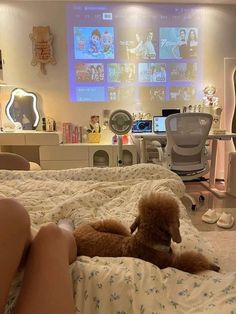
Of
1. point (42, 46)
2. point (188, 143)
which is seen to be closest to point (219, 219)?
point (188, 143)

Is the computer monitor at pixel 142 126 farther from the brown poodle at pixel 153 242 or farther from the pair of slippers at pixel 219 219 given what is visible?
the brown poodle at pixel 153 242

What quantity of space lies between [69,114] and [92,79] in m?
0.56

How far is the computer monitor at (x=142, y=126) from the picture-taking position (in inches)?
151

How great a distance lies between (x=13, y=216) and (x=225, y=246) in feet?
5.53

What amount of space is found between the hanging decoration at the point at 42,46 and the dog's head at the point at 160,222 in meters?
3.24

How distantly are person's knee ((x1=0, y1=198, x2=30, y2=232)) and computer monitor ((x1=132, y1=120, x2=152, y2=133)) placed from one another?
3.01m

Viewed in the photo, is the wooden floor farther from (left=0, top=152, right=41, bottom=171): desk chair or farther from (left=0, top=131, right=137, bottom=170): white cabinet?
(left=0, top=152, right=41, bottom=171): desk chair

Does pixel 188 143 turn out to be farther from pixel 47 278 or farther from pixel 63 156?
pixel 47 278

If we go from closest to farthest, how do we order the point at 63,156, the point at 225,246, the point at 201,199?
the point at 225,246, the point at 201,199, the point at 63,156

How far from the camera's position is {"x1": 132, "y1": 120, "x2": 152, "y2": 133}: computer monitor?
3.85 metres

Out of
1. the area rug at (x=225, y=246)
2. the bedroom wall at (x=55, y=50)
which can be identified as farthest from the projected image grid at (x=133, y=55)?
the area rug at (x=225, y=246)

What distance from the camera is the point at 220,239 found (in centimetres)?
222

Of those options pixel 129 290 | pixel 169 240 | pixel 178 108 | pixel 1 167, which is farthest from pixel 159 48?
pixel 129 290

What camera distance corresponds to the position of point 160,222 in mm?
1101
